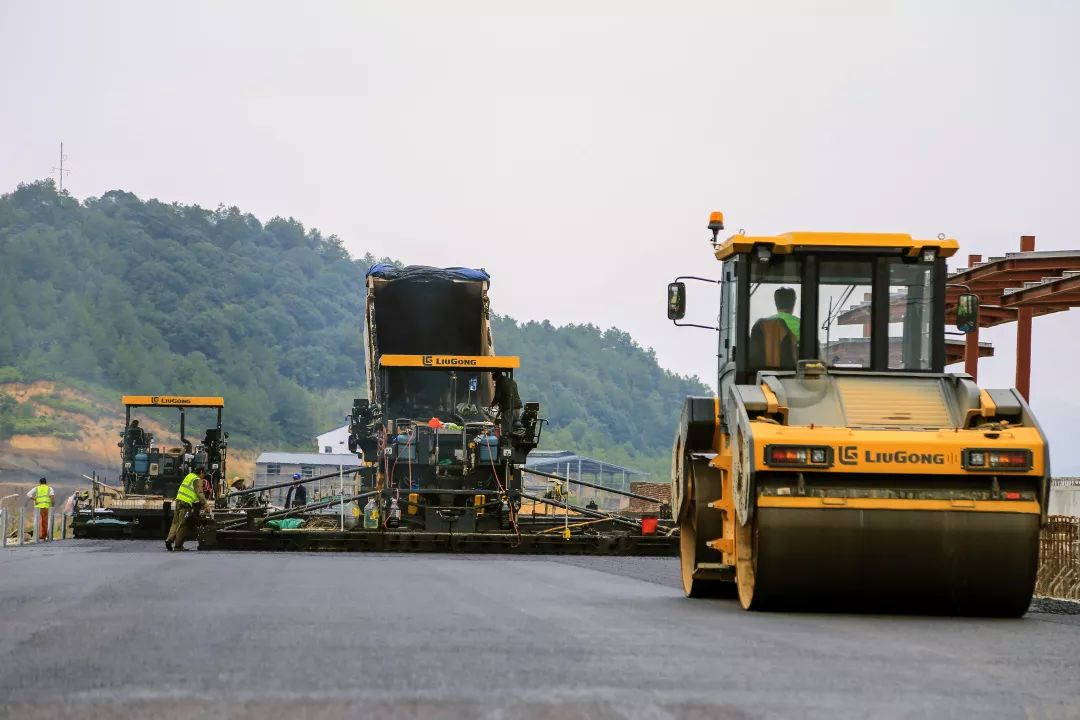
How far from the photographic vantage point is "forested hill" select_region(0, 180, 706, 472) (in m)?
123

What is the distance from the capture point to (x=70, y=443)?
355ft

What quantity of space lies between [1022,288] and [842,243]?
15780mm

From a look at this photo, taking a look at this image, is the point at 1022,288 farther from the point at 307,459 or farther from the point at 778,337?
the point at 307,459

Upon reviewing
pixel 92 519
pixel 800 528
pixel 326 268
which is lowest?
pixel 92 519

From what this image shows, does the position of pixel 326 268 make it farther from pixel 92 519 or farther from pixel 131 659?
pixel 131 659

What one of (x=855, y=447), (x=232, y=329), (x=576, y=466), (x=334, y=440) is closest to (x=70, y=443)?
(x=334, y=440)

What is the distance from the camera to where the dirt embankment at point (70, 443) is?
99.1m

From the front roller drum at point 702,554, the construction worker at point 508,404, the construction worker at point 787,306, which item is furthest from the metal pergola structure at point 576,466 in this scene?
the construction worker at point 787,306

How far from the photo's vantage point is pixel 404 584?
1559 cm

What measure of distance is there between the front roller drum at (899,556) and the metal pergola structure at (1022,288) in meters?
14.5

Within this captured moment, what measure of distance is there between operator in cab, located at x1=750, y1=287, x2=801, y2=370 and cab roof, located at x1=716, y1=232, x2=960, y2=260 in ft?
1.17

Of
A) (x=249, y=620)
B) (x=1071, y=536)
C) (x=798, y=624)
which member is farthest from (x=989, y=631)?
(x=1071, y=536)

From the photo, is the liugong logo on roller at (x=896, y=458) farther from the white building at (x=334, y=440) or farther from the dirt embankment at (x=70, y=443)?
the white building at (x=334, y=440)

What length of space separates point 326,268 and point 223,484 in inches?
5554
